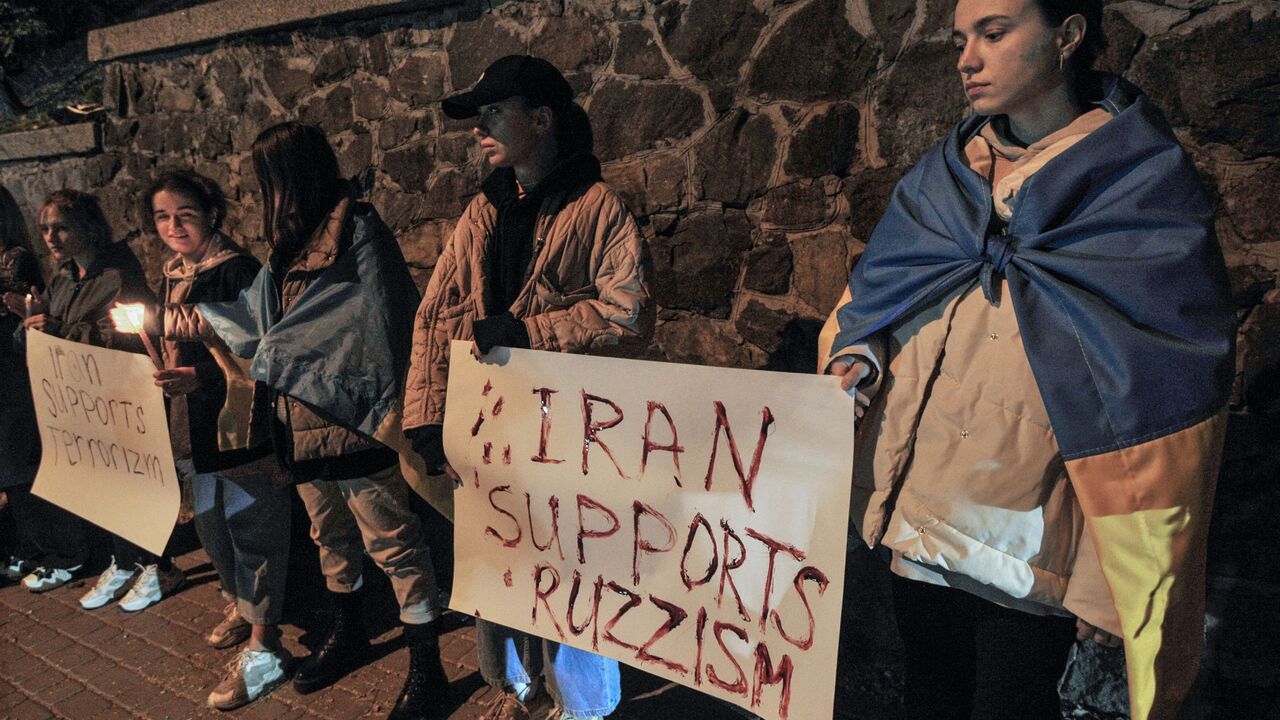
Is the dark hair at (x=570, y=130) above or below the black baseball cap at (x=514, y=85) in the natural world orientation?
below

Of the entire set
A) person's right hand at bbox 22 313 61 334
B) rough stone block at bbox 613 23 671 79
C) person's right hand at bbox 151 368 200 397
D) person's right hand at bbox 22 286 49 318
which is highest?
rough stone block at bbox 613 23 671 79

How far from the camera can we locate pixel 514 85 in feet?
6.24

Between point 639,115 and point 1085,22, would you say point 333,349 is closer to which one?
point 639,115

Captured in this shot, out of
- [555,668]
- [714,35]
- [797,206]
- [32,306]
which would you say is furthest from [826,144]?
[32,306]

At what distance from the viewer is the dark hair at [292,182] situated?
2.27 metres

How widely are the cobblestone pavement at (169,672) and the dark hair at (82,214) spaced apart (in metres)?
1.72

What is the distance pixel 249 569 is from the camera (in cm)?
275

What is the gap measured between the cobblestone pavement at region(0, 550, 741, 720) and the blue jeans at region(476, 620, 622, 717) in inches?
12.0

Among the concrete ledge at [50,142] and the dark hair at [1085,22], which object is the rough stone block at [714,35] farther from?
the concrete ledge at [50,142]

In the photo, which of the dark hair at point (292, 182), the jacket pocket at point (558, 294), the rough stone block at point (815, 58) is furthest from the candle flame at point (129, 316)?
the rough stone block at point (815, 58)

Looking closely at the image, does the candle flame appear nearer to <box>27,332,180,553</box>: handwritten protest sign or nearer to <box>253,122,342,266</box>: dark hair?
<box>27,332,180,553</box>: handwritten protest sign

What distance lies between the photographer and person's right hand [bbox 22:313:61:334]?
3176mm

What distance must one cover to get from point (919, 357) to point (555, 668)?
4.82 feet

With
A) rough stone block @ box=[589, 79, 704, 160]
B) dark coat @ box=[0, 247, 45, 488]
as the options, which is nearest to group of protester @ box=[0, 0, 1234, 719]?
rough stone block @ box=[589, 79, 704, 160]
